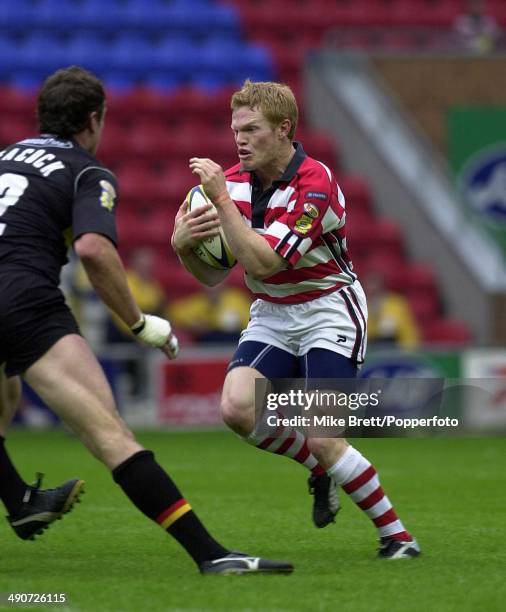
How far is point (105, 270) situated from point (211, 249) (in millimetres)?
1065

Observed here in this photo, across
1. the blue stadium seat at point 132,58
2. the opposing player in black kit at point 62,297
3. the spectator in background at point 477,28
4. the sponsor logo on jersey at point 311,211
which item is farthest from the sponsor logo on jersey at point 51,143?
the blue stadium seat at point 132,58

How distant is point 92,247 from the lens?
485cm

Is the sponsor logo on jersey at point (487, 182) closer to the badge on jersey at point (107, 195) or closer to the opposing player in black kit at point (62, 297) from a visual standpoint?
the opposing player in black kit at point (62, 297)

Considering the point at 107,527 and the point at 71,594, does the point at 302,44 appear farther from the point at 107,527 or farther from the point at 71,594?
the point at 71,594

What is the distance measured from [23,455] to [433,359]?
4.62 metres

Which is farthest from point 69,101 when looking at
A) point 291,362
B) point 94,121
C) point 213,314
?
point 213,314

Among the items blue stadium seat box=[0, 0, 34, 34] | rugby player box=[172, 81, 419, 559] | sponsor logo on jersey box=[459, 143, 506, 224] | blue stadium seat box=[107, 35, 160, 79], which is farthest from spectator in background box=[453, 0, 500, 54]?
rugby player box=[172, 81, 419, 559]

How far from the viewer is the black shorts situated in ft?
16.4

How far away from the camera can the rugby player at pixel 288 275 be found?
5.54 m

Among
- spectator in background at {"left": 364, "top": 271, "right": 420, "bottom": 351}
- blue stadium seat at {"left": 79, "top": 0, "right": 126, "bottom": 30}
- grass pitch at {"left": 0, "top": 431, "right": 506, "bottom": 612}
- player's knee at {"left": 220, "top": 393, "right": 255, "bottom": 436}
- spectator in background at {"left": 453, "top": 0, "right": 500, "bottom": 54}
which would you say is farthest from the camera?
blue stadium seat at {"left": 79, "top": 0, "right": 126, "bottom": 30}

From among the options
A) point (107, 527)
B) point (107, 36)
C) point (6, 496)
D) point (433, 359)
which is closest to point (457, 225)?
point (433, 359)

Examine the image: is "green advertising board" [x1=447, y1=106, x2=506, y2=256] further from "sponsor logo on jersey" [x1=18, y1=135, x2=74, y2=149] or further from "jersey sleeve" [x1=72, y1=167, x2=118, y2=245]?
"jersey sleeve" [x1=72, y1=167, x2=118, y2=245]

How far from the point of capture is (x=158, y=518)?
4.91 metres

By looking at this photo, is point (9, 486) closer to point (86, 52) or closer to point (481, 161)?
point (481, 161)
